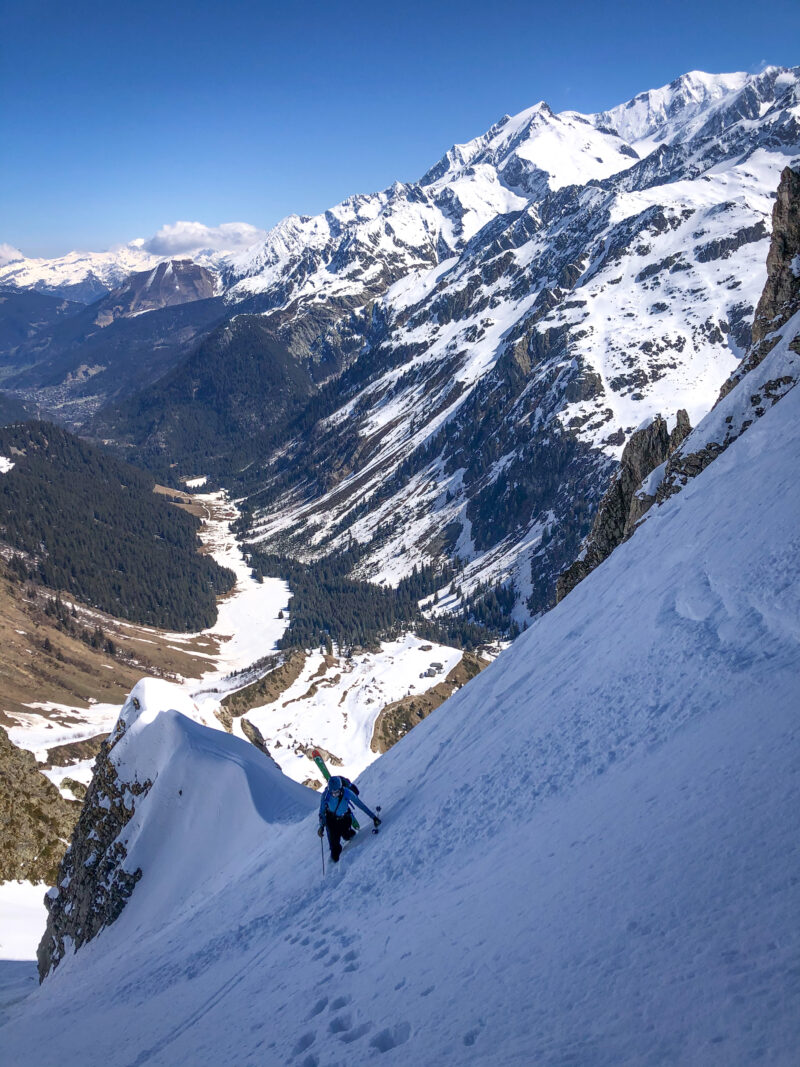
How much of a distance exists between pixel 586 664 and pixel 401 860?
21.1ft

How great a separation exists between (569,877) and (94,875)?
85.8ft

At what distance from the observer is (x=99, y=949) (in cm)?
2478

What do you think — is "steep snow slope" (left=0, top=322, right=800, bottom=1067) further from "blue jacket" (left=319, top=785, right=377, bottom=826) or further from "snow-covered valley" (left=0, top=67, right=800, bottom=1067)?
"blue jacket" (left=319, top=785, right=377, bottom=826)

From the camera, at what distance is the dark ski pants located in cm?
1630

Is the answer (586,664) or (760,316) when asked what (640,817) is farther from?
(760,316)

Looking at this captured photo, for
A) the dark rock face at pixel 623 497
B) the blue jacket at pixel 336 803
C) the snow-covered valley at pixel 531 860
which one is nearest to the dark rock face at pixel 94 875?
the snow-covered valley at pixel 531 860

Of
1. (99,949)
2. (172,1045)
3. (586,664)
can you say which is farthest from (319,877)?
(99,949)

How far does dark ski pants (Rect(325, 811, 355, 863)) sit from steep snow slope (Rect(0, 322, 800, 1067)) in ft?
1.82

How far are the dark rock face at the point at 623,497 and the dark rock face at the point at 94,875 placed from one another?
23462 millimetres

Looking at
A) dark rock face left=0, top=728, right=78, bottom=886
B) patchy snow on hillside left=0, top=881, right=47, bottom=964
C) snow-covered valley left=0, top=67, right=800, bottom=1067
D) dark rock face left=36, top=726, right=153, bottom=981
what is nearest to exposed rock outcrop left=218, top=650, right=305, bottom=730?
dark rock face left=0, top=728, right=78, bottom=886

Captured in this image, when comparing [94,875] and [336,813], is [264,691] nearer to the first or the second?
[94,875]

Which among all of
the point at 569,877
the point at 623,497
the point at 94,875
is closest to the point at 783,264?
the point at 623,497

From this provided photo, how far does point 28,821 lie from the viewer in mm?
47656

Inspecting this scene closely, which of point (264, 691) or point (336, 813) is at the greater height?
point (264, 691)
